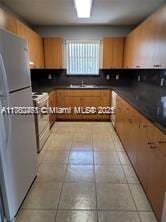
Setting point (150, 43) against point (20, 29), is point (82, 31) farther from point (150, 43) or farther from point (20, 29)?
point (150, 43)

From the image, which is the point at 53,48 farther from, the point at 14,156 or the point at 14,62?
the point at 14,156

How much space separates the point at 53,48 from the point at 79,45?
75 centimetres

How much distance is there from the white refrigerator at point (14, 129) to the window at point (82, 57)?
10.5 ft

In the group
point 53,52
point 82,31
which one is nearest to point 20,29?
point 53,52

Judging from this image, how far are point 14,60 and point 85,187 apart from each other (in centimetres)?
161

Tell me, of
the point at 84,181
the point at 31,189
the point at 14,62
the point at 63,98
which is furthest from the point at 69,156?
the point at 63,98

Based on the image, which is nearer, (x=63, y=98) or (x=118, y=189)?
(x=118, y=189)

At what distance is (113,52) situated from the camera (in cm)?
458

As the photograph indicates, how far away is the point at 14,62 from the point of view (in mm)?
1586

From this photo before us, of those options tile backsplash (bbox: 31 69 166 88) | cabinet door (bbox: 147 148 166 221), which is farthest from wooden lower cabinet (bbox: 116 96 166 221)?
tile backsplash (bbox: 31 69 166 88)

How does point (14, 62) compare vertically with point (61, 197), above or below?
above

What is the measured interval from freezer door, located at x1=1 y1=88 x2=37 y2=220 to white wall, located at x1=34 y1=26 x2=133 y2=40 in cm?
330

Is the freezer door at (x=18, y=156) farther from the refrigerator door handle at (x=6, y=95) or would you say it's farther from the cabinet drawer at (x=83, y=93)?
the cabinet drawer at (x=83, y=93)

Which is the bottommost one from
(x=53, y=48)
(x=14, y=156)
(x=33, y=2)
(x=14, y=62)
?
(x=14, y=156)
